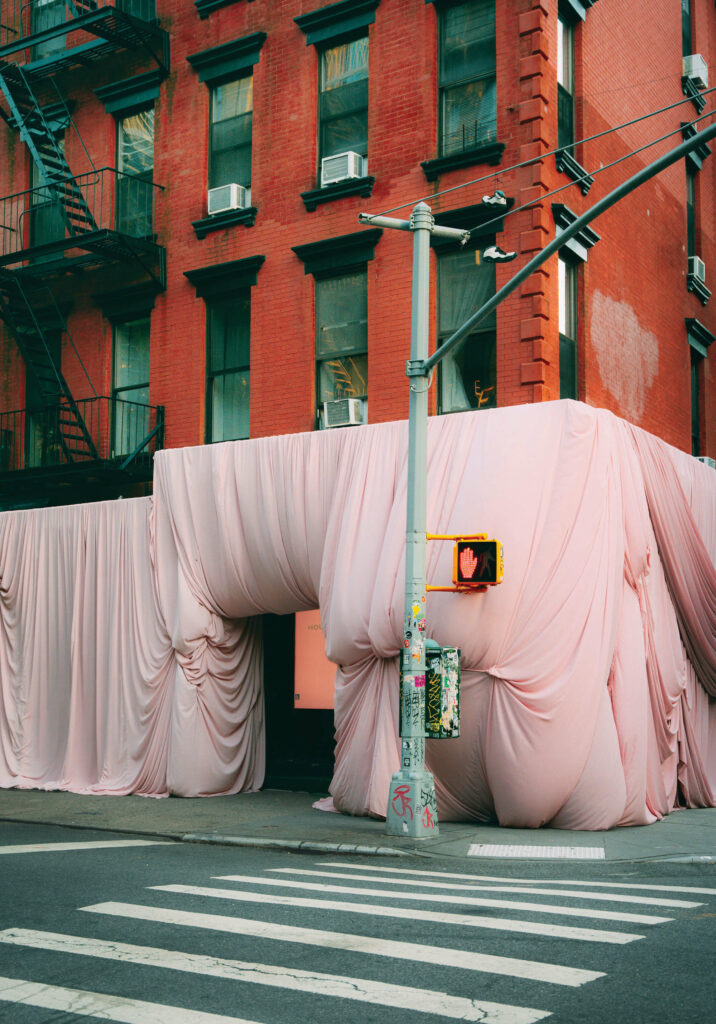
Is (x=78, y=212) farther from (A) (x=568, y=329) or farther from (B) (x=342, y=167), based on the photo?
(A) (x=568, y=329)

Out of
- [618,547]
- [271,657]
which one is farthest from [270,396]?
[618,547]

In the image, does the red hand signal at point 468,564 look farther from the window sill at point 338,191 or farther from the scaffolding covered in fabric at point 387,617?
the window sill at point 338,191

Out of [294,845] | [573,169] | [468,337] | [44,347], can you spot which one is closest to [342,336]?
[468,337]

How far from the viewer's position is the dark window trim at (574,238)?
1510 cm

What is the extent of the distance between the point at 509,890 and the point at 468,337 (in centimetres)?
851

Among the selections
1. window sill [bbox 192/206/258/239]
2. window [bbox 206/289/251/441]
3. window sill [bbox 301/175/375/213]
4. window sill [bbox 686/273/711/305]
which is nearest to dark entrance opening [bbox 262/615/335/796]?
window [bbox 206/289/251/441]

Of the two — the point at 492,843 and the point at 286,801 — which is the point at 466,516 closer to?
the point at 492,843

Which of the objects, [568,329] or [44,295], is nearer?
[568,329]

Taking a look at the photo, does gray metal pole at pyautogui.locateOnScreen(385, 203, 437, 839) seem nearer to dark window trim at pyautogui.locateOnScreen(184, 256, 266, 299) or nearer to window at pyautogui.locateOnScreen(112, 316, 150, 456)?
dark window trim at pyautogui.locateOnScreen(184, 256, 266, 299)

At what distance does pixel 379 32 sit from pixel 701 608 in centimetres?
947

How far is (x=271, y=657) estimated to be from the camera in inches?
695

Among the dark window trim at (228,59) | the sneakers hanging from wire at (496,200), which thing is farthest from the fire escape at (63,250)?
the sneakers hanging from wire at (496,200)

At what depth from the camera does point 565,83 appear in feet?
52.5

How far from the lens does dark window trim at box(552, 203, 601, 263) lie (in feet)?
49.5
